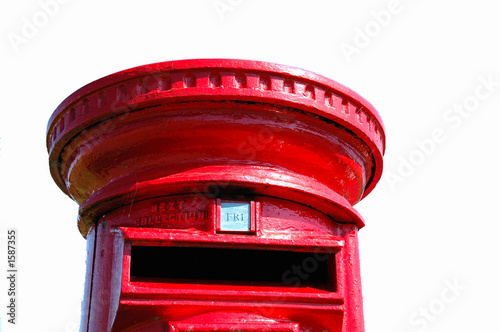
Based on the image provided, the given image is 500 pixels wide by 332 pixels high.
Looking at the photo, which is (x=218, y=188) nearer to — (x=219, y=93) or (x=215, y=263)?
(x=219, y=93)

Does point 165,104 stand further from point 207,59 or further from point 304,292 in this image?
point 304,292

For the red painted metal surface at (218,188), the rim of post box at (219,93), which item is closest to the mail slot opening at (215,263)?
the red painted metal surface at (218,188)

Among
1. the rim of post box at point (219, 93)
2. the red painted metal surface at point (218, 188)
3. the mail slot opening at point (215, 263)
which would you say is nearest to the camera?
the red painted metal surface at point (218, 188)

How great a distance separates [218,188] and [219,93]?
0.36m

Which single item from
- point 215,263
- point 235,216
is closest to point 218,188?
point 235,216

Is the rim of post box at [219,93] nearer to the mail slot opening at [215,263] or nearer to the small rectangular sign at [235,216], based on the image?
the small rectangular sign at [235,216]

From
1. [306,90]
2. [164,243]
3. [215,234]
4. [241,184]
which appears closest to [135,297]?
[164,243]

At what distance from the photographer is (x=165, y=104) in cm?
225

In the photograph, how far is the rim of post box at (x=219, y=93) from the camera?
2225 mm

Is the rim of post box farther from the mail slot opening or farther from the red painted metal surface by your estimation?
the mail slot opening

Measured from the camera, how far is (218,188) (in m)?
2.23

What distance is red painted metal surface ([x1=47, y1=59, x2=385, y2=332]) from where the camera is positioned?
2.12 m

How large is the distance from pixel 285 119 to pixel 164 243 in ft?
2.20

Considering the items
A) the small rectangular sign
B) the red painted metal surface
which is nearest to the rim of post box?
the red painted metal surface
